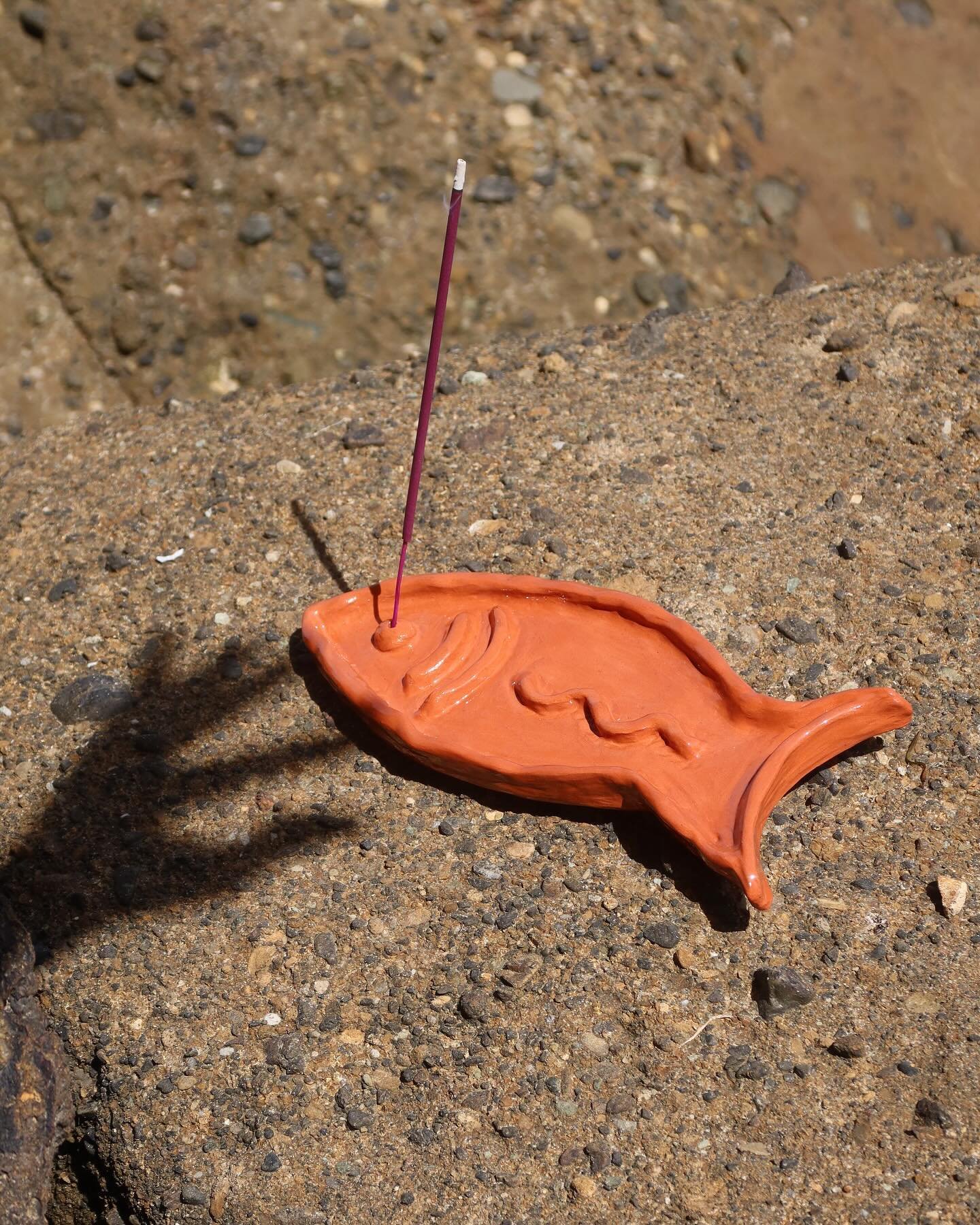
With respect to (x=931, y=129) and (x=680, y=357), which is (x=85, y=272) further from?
(x=931, y=129)

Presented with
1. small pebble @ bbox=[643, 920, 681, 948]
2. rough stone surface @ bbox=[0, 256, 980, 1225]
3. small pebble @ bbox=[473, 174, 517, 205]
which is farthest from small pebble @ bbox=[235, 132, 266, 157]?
small pebble @ bbox=[643, 920, 681, 948]

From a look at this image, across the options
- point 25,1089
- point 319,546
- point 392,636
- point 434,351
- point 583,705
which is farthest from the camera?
point 319,546

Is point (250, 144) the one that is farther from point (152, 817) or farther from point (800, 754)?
point (800, 754)

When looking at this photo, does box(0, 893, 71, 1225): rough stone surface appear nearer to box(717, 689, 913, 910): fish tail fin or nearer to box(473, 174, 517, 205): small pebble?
box(717, 689, 913, 910): fish tail fin

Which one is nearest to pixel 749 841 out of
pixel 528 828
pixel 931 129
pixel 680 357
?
pixel 528 828

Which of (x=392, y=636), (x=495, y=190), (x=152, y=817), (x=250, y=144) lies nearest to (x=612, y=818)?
(x=392, y=636)

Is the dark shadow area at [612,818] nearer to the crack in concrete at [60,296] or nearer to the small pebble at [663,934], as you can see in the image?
the small pebble at [663,934]
